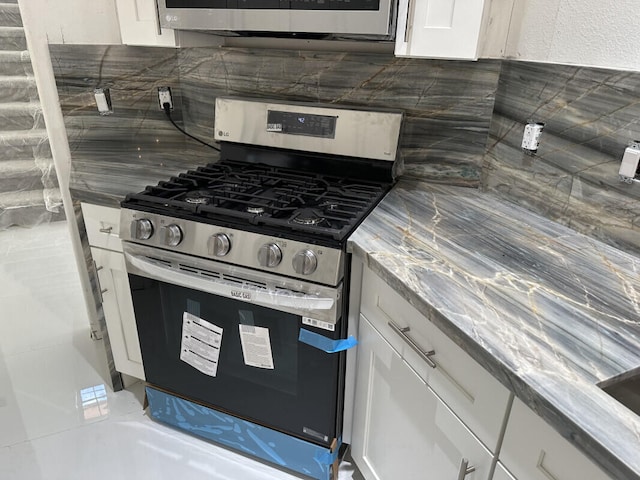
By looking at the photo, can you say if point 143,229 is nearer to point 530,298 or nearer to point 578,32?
point 530,298

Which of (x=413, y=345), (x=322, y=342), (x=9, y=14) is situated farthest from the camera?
(x=9, y=14)

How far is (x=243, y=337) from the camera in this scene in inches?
56.1

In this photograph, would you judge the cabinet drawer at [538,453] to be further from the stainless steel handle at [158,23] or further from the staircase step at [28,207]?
the staircase step at [28,207]

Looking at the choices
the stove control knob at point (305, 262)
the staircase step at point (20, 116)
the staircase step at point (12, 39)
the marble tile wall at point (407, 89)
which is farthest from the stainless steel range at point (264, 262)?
the staircase step at point (12, 39)

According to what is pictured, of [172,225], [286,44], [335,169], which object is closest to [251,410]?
[172,225]

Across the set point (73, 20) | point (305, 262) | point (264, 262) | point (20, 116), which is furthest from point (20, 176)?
point (305, 262)

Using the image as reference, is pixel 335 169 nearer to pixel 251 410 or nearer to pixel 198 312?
pixel 198 312

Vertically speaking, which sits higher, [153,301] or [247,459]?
[153,301]

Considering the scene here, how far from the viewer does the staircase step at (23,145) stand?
10.5ft

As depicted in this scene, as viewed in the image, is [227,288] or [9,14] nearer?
[227,288]

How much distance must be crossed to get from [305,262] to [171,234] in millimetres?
442

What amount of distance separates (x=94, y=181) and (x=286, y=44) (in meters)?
0.89

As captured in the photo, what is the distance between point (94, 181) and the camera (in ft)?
5.43

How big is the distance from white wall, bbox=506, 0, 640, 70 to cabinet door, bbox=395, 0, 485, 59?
24 centimetres
